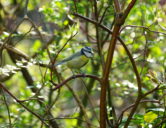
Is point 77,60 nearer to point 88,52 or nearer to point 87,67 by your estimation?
point 88,52

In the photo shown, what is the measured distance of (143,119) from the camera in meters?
1.74

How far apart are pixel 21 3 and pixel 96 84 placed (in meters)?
1.28

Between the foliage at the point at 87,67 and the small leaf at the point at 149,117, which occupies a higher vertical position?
the foliage at the point at 87,67

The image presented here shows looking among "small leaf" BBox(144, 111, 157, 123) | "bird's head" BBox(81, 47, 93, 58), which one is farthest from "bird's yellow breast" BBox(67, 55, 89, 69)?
"small leaf" BBox(144, 111, 157, 123)

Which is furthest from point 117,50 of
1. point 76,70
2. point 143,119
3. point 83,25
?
point 143,119

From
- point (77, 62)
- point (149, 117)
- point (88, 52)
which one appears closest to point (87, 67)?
point (77, 62)

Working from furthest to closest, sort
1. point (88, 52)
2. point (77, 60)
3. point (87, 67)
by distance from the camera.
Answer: point (87, 67), point (77, 60), point (88, 52)

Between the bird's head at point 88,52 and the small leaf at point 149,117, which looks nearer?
the small leaf at point 149,117

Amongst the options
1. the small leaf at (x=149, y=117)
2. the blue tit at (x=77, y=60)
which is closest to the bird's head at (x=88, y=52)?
the blue tit at (x=77, y=60)

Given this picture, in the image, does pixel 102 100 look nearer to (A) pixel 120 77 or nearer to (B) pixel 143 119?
(B) pixel 143 119

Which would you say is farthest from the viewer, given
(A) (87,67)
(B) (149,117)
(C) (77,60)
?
(A) (87,67)

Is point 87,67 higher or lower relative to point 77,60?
higher

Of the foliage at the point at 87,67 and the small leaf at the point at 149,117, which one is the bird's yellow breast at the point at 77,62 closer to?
the foliage at the point at 87,67

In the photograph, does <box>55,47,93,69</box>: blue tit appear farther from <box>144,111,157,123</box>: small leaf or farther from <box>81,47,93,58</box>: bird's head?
<box>144,111,157,123</box>: small leaf
